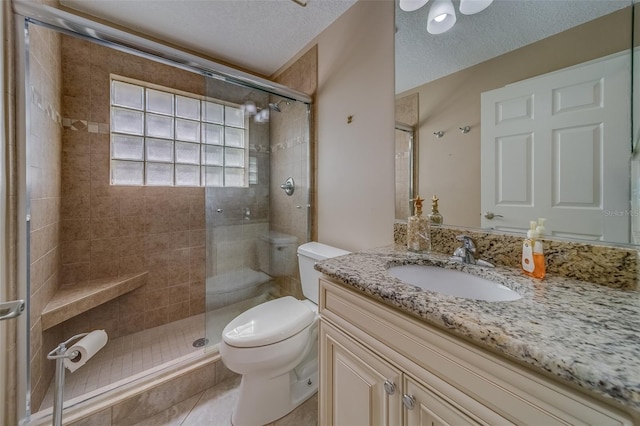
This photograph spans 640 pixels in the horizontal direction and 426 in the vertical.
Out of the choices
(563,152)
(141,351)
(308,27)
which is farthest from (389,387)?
(308,27)

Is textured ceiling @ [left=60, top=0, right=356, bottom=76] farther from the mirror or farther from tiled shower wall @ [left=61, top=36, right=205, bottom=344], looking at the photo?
the mirror

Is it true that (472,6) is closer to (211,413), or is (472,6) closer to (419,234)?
(419,234)

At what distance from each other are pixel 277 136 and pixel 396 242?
128 centimetres

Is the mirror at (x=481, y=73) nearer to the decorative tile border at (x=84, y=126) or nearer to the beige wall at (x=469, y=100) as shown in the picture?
the beige wall at (x=469, y=100)

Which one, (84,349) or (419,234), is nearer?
(84,349)

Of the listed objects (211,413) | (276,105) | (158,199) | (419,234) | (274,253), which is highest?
(276,105)

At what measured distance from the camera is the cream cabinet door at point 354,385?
63 cm

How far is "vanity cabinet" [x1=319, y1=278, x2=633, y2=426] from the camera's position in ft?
1.29

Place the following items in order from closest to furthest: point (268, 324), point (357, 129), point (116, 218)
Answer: point (268, 324) → point (357, 129) → point (116, 218)

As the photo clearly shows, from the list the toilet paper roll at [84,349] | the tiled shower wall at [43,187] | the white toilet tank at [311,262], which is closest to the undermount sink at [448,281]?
the white toilet tank at [311,262]

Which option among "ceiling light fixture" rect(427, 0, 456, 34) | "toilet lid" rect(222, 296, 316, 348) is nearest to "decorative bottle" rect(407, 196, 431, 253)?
"toilet lid" rect(222, 296, 316, 348)

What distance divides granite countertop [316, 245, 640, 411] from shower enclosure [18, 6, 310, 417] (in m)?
1.31

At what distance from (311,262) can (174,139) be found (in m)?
1.62

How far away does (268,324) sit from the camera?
1.22 meters
